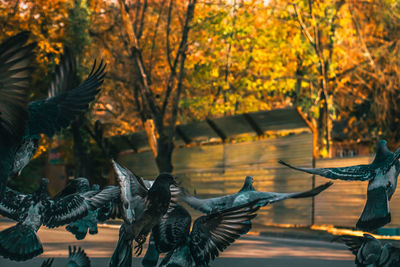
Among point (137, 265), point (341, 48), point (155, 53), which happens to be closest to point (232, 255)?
point (137, 265)

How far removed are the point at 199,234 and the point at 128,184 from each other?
778 millimetres

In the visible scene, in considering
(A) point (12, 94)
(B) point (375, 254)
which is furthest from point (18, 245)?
(B) point (375, 254)

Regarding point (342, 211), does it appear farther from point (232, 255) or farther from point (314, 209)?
point (232, 255)

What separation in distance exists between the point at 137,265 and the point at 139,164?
20801 millimetres

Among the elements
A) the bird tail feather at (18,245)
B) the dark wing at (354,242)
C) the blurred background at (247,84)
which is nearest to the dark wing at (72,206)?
the bird tail feather at (18,245)

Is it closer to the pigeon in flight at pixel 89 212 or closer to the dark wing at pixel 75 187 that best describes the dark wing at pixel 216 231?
the pigeon in flight at pixel 89 212

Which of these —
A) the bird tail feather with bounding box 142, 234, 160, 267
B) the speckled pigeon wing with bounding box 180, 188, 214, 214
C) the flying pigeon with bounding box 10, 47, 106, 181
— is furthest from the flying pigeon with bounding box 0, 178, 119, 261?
the bird tail feather with bounding box 142, 234, 160, 267

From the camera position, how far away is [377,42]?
102 feet

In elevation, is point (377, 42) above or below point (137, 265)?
above

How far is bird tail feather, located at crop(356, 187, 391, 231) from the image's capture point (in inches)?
325

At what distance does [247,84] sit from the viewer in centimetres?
2900

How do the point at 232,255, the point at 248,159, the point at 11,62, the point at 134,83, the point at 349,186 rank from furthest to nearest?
1. the point at 134,83
2. the point at 248,159
3. the point at 349,186
4. the point at 232,255
5. the point at 11,62

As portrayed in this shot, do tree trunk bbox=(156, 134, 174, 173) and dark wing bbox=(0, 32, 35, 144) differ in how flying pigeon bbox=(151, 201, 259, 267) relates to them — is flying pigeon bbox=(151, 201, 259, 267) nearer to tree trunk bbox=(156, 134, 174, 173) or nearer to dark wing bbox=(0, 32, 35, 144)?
dark wing bbox=(0, 32, 35, 144)

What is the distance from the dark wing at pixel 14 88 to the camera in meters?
6.61
